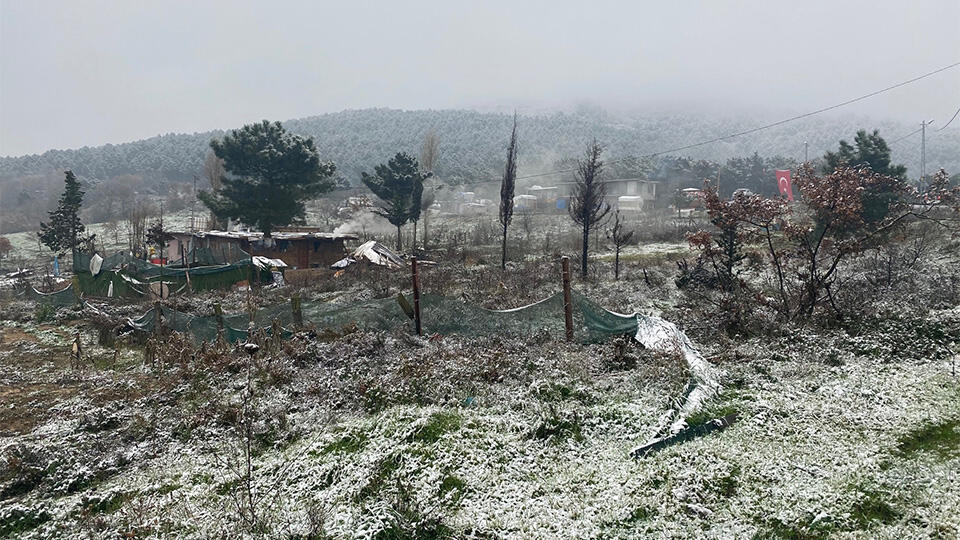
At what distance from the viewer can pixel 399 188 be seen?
1478 inches

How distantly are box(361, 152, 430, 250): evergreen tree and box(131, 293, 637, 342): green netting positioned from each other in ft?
87.3

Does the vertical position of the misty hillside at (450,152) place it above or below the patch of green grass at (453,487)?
above

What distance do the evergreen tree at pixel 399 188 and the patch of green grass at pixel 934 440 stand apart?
33.9m

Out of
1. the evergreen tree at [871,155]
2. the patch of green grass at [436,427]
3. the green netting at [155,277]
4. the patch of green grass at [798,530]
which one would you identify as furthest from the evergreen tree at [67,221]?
the evergreen tree at [871,155]

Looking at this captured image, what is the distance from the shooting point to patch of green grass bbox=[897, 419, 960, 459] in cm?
482

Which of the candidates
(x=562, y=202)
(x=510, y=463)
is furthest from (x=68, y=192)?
(x=562, y=202)

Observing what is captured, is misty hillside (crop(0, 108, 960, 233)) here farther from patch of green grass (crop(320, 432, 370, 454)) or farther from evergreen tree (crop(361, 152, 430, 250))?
patch of green grass (crop(320, 432, 370, 454))

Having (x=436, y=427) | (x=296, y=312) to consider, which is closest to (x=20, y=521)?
(x=436, y=427)

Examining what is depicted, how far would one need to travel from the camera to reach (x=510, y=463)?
5.11 m

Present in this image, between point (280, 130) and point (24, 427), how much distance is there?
3074cm

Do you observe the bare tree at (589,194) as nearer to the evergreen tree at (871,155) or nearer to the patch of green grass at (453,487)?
the evergreen tree at (871,155)

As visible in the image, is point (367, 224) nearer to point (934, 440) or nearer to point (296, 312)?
point (296, 312)

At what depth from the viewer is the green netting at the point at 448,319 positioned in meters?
9.03

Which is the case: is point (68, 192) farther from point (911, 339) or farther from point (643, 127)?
point (643, 127)
